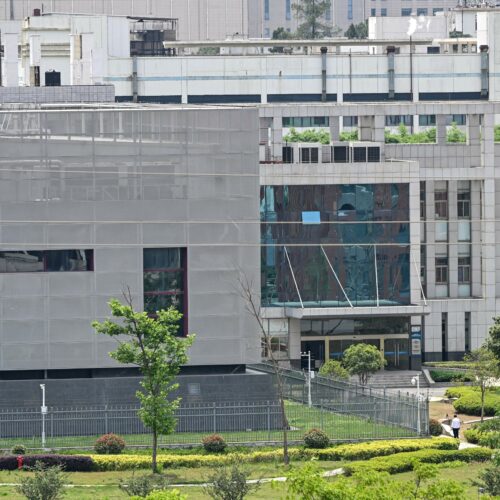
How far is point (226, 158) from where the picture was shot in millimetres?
74188

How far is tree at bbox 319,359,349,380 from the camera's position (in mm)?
86875

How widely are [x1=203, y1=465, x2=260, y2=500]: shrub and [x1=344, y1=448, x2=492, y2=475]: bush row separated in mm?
6228

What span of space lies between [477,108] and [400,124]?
30686mm

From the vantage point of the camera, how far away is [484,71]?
13575 cm

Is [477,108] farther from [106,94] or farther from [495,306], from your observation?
[106,94]

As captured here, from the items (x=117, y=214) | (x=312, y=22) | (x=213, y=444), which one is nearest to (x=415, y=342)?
(x=117, y=214)

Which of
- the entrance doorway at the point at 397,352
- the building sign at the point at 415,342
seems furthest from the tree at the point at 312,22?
the entrance doorway at the point at 397,352

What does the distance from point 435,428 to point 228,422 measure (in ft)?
25.5

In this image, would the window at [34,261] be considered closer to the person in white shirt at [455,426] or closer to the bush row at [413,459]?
the bush row at [413,459]

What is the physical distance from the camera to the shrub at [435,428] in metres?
73.4

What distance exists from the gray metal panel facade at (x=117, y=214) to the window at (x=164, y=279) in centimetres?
33

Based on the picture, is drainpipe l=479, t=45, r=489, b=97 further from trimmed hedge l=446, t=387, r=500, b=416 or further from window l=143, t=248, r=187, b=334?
window l=143, t=248, r=187, b=334

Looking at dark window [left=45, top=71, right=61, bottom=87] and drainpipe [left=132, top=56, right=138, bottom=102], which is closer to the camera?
dark window [left=45, top=71, right=61, bottom=87]

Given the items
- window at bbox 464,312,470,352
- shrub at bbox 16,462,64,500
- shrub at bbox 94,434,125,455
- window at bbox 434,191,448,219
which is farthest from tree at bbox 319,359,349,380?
shrub at bbox 16,462,64,500
